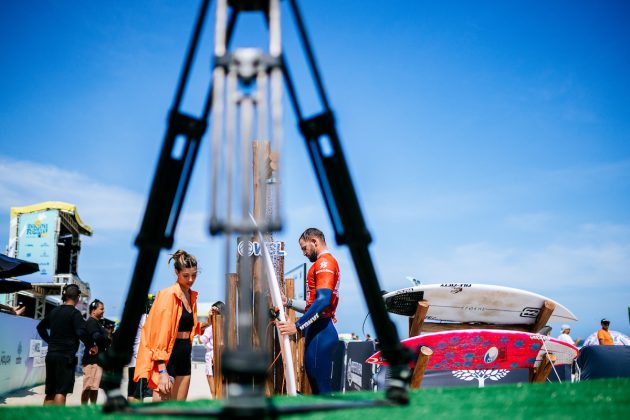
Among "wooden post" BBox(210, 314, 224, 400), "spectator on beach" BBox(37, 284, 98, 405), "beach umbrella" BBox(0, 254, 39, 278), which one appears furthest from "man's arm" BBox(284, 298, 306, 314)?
"beach umbrella" BBox(0, 254, 39, 278)

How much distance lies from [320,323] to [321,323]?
0.4 inches

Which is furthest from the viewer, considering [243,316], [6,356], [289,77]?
[6,356]

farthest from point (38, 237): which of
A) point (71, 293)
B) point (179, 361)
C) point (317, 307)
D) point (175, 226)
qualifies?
point (175, 226)

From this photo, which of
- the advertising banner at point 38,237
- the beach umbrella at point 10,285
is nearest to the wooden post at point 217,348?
the beach umbrella at point 10,285

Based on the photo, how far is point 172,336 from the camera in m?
5.28

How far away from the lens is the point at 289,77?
2174 millimetres

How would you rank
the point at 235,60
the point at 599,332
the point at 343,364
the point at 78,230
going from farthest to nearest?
the point at 78,230
the point at 599,332
the point at 343,364
the point at 235,60

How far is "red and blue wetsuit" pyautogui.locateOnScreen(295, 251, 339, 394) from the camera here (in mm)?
4934

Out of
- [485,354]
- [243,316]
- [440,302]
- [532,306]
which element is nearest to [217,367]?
[440,302]

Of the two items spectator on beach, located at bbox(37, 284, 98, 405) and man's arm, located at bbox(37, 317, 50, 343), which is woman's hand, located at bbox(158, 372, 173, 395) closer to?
spectator on beach, located at bbox(37, 284, 98, 405)

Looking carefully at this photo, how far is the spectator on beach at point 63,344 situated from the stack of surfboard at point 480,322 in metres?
4.31

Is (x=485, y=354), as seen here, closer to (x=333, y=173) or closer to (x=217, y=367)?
(x=217, y=367)

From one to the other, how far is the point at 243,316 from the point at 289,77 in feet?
3.68

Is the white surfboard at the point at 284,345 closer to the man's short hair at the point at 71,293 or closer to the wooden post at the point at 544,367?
the man's short hair at the point at 71,293
